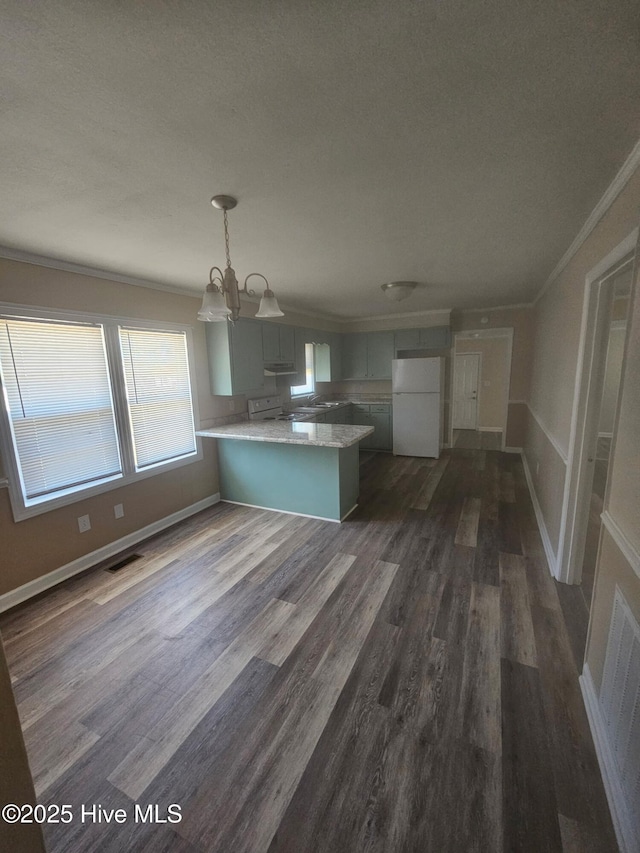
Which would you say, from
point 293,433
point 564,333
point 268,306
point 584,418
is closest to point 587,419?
point 584,418

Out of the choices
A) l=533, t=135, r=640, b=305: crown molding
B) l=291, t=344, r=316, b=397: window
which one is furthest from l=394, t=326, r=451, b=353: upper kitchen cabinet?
l=533, t=135, r=640, b=305: crown molding

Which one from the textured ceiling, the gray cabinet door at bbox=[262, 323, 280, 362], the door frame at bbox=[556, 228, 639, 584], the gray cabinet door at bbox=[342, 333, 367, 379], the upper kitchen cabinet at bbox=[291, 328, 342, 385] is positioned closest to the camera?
the textured ceiling

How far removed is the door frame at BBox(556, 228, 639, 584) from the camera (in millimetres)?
2020

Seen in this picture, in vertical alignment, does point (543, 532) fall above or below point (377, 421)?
below

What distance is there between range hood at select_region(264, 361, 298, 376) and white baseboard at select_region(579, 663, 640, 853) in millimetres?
3991

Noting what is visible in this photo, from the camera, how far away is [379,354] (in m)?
6.15

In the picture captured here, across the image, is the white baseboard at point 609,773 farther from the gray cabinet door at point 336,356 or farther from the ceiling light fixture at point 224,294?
the gray cabinet door at point 336,356

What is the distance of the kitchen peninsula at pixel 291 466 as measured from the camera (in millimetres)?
3375

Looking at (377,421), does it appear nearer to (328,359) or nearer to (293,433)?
(328,359)

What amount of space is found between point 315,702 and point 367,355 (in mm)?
5406

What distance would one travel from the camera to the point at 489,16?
84 cm

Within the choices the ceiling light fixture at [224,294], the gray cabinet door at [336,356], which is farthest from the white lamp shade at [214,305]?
the gray cabinet door at [336,356]

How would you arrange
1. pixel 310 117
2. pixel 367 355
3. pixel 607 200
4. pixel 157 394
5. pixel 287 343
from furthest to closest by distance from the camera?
pixel 367 355 → pixel 287 343 → pixel 157 394 → pixel 607 200 → pixel 310 117

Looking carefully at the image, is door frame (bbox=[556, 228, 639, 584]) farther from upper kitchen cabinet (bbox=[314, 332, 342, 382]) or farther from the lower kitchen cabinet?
upper kitchen cabinet (bbox=[314, 332, 342, 382])
